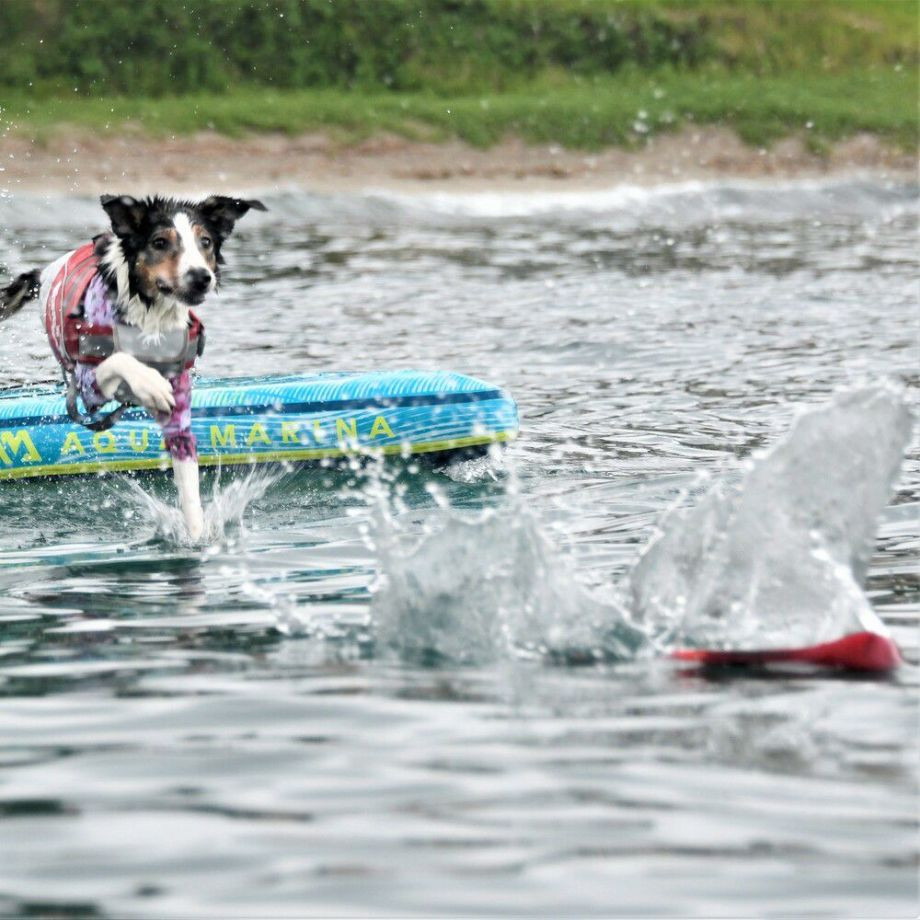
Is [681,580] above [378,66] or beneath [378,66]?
beneath

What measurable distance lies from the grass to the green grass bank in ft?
0.20

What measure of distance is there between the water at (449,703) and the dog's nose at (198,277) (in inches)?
52.8

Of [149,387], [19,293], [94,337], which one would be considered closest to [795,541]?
[149,387]

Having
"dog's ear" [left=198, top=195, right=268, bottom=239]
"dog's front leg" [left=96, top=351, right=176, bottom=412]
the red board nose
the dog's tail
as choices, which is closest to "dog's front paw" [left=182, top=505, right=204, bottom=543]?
"dog's front leg" [left=96, top=351, right=176, bottom=412]

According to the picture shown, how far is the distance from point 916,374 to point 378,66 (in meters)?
29.0

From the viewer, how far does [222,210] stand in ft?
31.3

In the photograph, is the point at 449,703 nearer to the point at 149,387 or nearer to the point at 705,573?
the point at 705,573

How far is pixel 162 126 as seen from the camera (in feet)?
120

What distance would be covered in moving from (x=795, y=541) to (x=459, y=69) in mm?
37153

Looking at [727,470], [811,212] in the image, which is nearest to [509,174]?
[811,212]

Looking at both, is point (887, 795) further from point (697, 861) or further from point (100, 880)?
point (100, 880)

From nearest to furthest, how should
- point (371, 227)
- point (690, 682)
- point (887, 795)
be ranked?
point (887, 795)
point (690, 682)
point (371, 227)

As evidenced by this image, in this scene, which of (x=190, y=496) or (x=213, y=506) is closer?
(x=190, y=496)

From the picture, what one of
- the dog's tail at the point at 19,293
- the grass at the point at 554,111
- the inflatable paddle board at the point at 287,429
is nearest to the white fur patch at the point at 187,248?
the dog's tail at the point at 19,293
